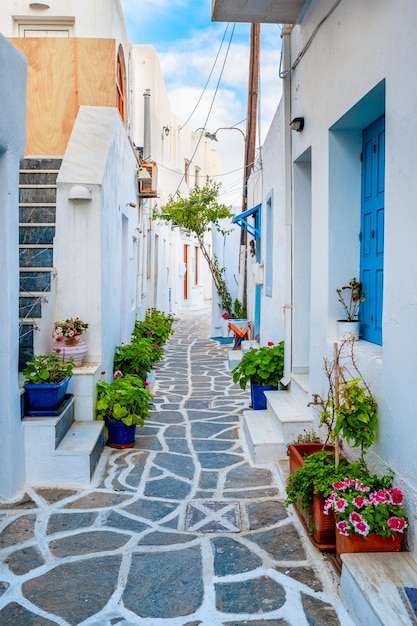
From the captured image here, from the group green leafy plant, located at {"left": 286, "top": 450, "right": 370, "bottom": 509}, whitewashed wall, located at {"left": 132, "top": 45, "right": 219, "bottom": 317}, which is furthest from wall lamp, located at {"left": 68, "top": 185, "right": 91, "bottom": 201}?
whitewashed wall, located at {"left": 132, "top": 45, "right": 219, "bottom": 317}

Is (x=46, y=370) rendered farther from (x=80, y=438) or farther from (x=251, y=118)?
(x=251, y=118)

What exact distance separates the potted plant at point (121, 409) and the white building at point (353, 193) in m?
1.80

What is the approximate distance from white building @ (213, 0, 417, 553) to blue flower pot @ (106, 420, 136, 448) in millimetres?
1927

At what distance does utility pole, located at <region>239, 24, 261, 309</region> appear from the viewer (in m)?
12.3

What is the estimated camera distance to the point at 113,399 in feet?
19.9

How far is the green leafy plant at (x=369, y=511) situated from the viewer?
3.23 m

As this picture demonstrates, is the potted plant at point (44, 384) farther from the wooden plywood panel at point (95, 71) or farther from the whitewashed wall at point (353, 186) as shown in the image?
the wooden plywood panel at point (95, 71)

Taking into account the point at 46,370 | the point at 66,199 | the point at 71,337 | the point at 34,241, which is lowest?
the point at 46,370

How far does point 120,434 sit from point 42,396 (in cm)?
131

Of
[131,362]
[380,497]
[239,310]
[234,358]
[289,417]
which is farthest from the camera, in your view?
[239,310]

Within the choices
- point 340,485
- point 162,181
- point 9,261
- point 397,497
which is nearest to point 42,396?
point 9,261

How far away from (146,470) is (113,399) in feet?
2.79

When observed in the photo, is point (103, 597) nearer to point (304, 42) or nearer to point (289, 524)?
point (289, 524)

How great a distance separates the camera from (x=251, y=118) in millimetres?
13445
